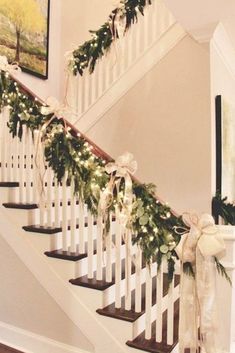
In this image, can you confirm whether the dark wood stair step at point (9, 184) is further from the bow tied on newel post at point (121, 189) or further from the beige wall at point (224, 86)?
the beige wall at point (224, 86)

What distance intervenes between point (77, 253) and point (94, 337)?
61 cm

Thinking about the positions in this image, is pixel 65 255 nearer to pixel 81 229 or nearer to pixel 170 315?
pixel 81 229

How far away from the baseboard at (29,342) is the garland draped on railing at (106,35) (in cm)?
311

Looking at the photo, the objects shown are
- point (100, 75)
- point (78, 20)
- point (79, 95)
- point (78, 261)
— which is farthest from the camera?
point (78, 20)

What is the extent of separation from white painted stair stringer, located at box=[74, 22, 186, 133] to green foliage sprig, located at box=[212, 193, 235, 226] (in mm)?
1819

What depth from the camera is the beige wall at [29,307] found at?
2475 mm

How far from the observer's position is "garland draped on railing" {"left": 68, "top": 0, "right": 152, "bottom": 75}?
3.53 meters

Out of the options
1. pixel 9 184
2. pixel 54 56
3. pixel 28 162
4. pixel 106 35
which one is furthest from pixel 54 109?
pixel 54 56

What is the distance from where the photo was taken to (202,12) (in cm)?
299

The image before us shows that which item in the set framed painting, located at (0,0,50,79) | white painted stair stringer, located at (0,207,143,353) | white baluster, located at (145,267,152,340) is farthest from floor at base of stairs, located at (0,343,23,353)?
framed painting, located at (0,0,50,79)

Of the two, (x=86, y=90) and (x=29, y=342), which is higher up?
(x=86, y=90)

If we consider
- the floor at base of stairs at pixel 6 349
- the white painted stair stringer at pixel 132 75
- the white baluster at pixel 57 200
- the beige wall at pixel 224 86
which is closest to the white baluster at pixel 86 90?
the white painted stair stringer at pixel 132 75

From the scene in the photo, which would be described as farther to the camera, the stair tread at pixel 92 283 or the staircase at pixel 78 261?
the stair tread at pixel 92 283

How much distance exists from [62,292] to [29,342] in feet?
1.96
